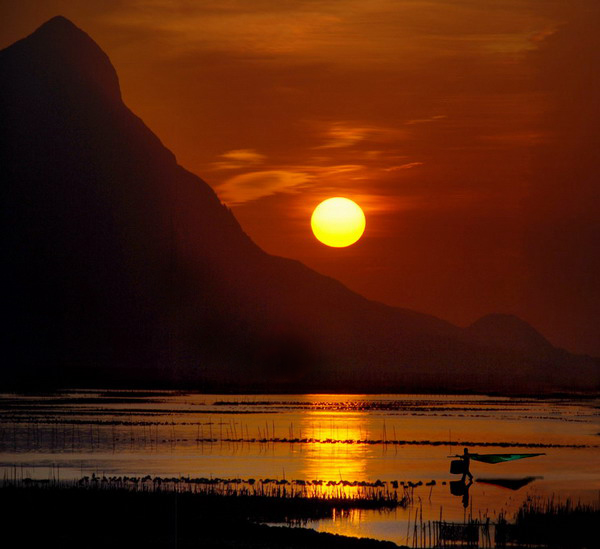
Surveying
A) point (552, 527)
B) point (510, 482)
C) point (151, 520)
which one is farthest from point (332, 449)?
point (151, 520)

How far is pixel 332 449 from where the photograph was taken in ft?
276

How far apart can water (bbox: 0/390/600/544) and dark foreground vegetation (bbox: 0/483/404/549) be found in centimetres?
324

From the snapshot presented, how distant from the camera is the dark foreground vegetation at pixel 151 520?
1406 inches

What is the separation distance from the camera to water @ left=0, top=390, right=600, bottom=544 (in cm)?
5619

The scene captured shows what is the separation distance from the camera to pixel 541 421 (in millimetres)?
123688

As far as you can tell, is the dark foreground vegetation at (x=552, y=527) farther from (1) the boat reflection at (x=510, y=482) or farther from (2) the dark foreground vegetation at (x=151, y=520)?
(1) the boat reflection at (x=510, y=482)

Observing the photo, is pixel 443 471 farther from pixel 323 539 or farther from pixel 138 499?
pixel 323 539

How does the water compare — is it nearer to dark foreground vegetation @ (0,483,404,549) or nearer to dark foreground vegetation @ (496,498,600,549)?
dark foreground vegetation @ (496,498,600,549)

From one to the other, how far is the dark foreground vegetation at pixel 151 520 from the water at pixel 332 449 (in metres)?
3.24

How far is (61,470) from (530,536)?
29.8 metres

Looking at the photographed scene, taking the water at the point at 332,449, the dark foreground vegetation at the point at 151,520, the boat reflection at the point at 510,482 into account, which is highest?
the water at the point at 332,449

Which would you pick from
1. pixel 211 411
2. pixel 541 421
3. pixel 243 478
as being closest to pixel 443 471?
pixel 243 478

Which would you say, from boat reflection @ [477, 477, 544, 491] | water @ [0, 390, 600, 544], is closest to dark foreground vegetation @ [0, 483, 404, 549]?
water @ [0, 390, 600, 544]

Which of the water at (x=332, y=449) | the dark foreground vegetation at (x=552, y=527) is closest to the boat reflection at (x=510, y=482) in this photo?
the water at (x=332, y=449)
